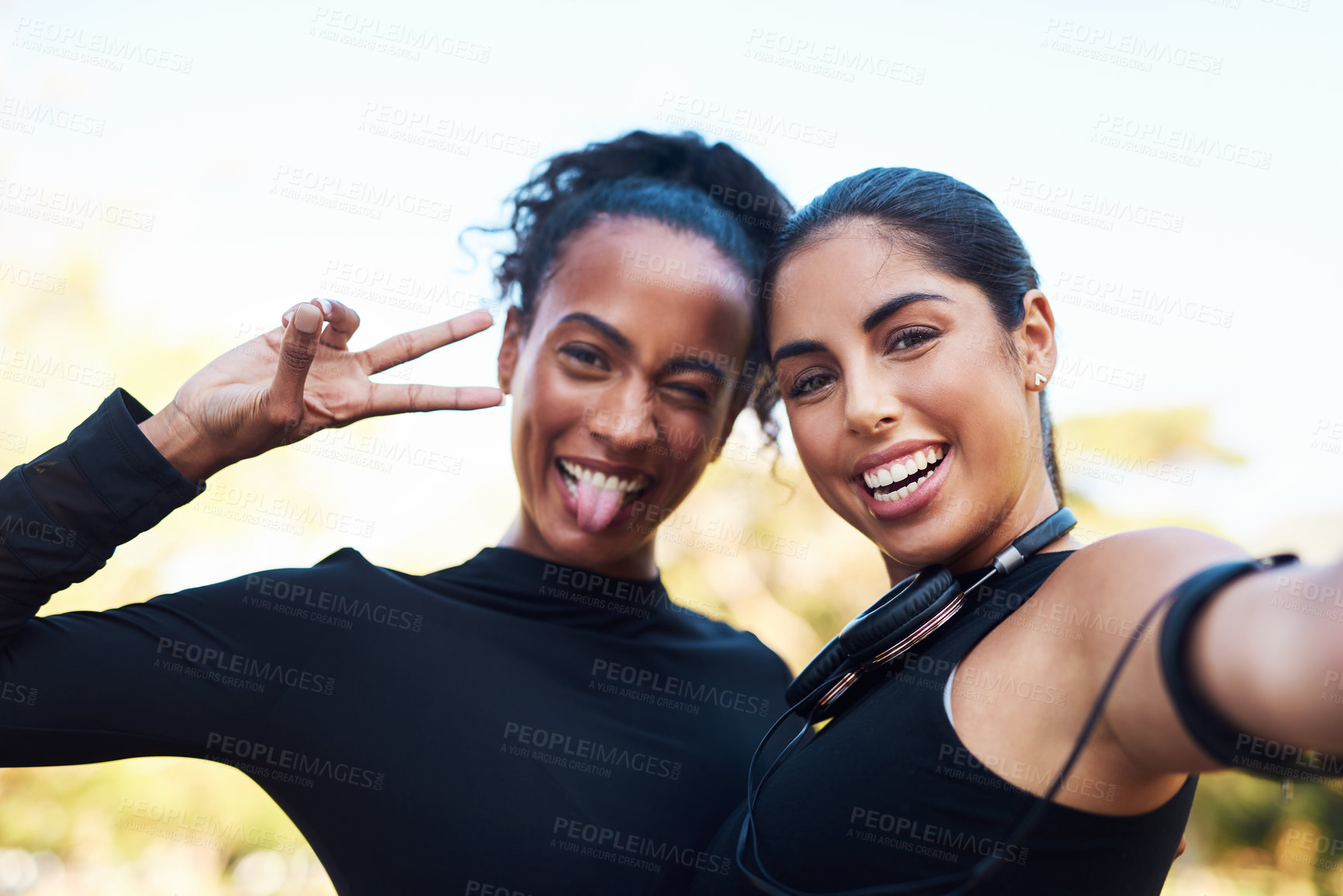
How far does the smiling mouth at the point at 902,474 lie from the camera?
1633 millimetres

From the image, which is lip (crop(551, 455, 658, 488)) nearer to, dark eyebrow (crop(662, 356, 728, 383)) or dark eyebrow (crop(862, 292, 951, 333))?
dark eyebrow (crop(662, 356, 728, 383))

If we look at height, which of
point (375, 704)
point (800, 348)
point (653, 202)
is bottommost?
point (375, 704)

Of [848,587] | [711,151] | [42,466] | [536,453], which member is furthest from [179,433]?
[848,587]

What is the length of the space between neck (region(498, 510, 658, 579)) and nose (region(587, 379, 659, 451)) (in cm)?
30

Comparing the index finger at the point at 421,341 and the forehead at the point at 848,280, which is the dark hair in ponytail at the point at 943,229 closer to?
the forehead at the point at 848,280

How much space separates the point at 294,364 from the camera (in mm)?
1817

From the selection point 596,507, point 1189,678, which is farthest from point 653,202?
point 1189,678

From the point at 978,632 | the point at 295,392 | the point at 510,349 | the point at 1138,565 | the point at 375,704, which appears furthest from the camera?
the point at 510,349

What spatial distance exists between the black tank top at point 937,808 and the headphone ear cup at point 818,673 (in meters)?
0.15

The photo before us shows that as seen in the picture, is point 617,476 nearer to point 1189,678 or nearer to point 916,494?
point 916,494

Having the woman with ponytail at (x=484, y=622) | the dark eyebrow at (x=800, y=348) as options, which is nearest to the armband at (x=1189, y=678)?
the dark eyebrow at (x=800, y=348)

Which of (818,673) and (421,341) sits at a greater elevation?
(421,341)

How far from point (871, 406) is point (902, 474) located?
15cm

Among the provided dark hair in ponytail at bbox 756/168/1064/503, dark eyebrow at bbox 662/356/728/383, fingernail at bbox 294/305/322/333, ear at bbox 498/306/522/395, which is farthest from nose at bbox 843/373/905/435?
ear at bbox 498/306/522/395
